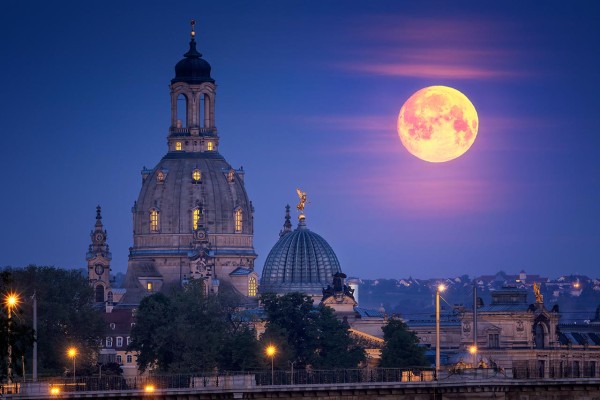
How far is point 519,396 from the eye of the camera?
16825 cm

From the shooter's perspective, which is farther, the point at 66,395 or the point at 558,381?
the point at 558,381

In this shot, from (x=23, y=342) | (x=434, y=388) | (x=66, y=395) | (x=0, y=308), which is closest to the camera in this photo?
(x=23, y=342)

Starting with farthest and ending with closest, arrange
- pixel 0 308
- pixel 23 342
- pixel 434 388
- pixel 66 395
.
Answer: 1. pixel 0 308
2. pixel 434 388
3. pixel 66 395
4. pixel 23 342

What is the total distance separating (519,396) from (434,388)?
21.5 ft

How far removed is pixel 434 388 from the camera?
6506 inches

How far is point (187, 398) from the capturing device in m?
158

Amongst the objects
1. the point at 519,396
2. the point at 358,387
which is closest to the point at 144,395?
the point at 358,387

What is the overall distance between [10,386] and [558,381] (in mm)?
36764

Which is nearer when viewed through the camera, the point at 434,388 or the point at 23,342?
the point at 23,342

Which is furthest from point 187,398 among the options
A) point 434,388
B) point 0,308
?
point 0,308

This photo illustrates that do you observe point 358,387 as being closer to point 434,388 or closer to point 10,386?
point 434,388

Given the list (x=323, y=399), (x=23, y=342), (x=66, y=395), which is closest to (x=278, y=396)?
(x=323, y=399)

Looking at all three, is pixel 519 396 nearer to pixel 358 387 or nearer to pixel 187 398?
pixel 358 387

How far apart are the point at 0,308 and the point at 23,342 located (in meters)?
47.9
